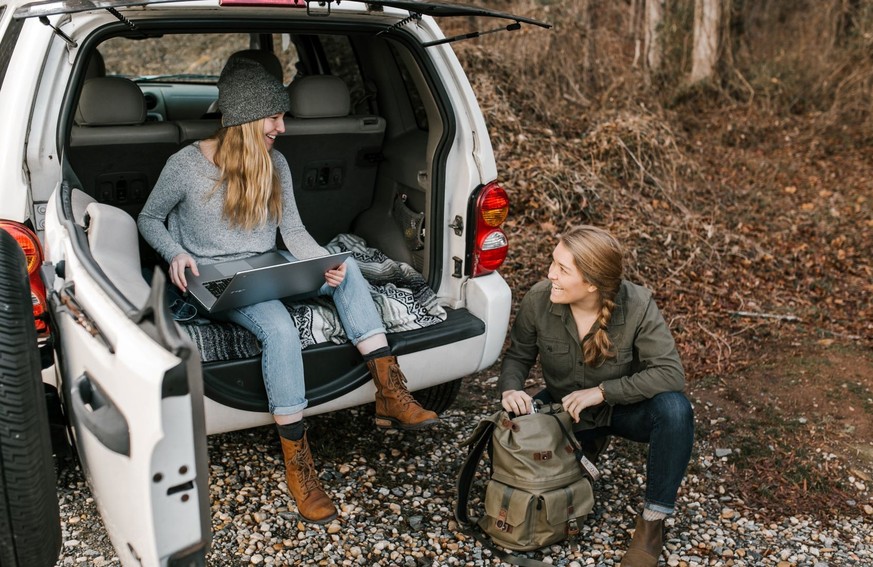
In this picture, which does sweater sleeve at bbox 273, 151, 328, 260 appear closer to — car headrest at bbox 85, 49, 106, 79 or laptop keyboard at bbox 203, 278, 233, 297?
laptop keyboard at bbox 203, 278, 233, 297

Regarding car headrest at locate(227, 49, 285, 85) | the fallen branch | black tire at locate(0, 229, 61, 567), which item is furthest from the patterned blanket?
the fallen branch

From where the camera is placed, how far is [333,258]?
9.94 ft

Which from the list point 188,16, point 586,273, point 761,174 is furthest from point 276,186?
point 761,174

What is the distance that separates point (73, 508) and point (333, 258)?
1325 millimetres

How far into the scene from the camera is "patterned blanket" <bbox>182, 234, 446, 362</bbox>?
293 centimetres

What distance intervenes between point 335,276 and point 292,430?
1.93ft

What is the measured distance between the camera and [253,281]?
2.85 m

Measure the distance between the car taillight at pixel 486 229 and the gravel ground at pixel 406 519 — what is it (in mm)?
841

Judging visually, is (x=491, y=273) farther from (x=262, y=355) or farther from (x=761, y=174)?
(x=761, y=174)

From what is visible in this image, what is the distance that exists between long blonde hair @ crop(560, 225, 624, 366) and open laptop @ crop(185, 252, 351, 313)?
2.74 ft

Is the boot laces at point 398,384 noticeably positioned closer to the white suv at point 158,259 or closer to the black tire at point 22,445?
the white suv at point 158,259

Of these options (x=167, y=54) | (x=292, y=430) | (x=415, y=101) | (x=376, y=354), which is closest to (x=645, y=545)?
(x=376, y=354)

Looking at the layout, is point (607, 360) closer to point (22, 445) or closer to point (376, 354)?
point (376, 354)

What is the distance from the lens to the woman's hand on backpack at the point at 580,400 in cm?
285
